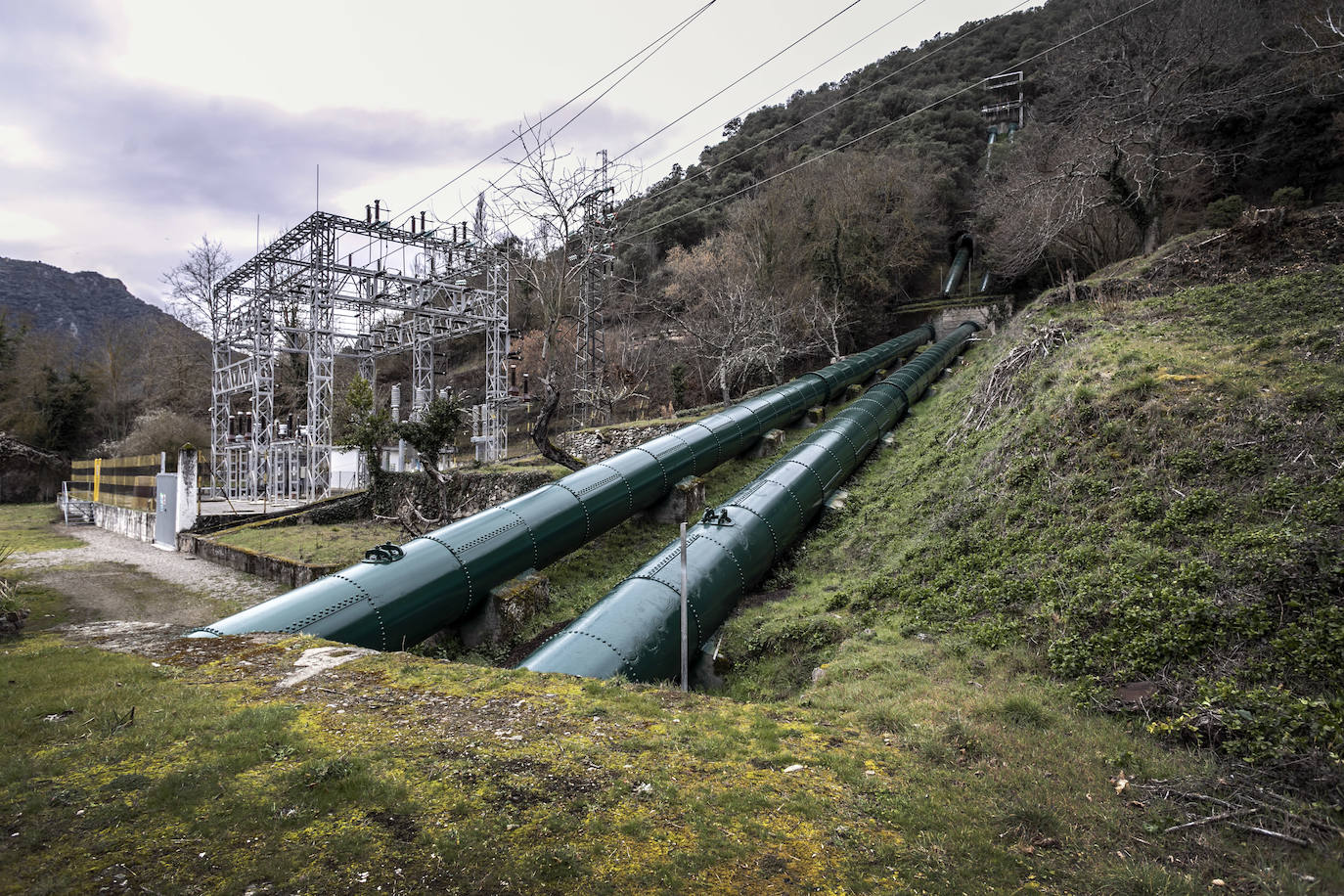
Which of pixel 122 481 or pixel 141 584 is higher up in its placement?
pixel 122 481

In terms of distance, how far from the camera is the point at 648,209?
161 ft

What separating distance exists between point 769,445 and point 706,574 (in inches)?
336

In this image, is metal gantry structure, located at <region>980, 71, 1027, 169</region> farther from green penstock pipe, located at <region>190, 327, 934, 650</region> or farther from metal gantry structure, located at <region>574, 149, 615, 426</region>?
green penstock pipe, located at <region>190, 327, 934, 650</region>

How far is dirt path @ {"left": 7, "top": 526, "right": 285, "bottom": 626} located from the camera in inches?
383

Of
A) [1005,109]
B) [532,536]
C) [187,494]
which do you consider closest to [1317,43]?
[532,536]

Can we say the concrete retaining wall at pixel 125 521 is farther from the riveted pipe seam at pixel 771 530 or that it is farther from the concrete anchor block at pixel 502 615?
the riveted pipe seam at pixel 771 530

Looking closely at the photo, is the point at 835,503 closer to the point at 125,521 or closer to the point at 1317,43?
the point at 1317,43

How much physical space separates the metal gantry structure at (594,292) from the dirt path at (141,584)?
10.0 m

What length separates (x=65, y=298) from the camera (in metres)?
59.3

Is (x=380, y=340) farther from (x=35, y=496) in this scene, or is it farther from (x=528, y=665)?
(x=528, y=665)

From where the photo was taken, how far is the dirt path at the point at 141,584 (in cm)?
973

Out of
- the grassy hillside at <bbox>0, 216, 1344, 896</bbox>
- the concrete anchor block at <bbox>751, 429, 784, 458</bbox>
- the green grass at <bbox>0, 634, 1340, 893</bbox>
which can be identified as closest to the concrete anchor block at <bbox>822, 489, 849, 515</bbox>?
the grassy hillside at <bbox>0, 216, 1344, 896</bbox>

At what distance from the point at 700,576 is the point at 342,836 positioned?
5.08 m

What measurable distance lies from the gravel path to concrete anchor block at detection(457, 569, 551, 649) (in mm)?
5126
